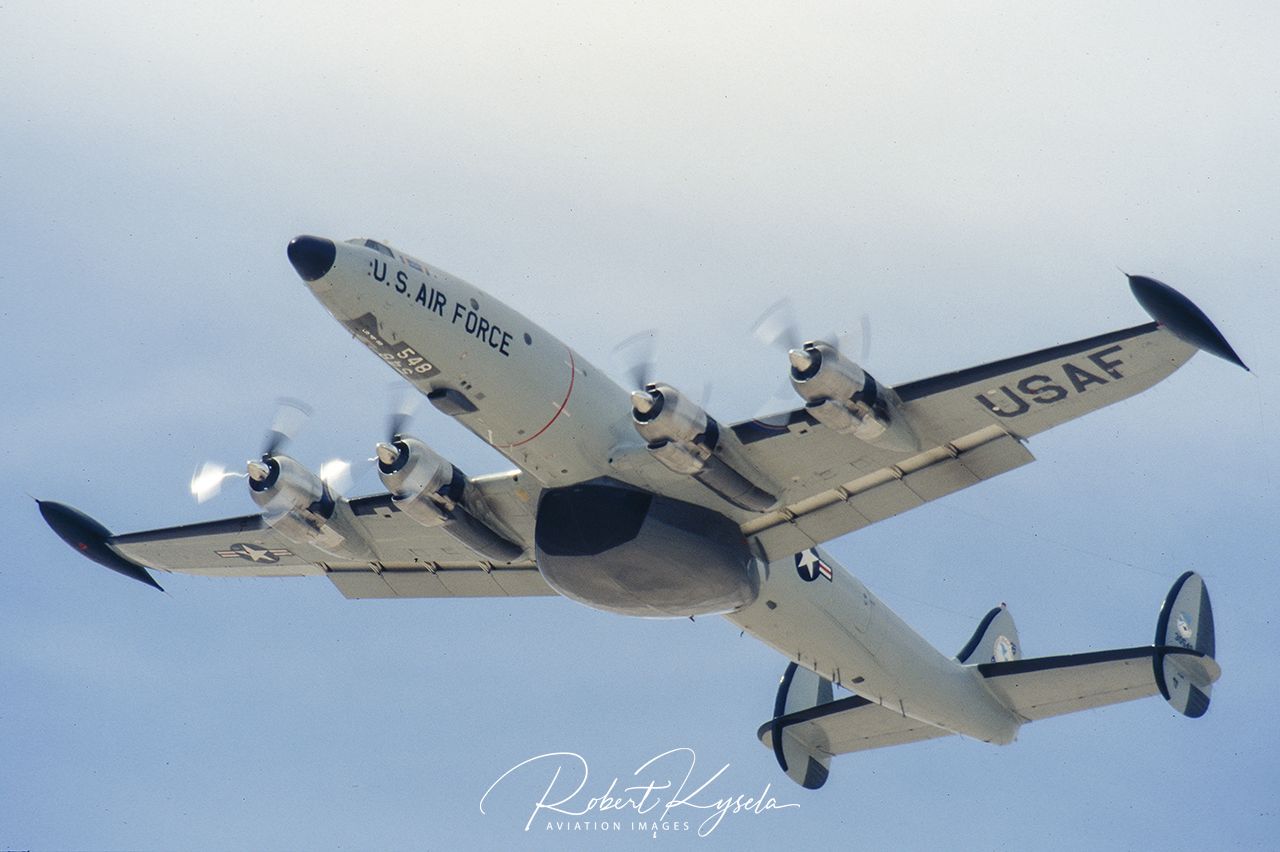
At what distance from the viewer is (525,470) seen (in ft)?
94.9

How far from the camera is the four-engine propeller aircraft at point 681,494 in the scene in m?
26.3

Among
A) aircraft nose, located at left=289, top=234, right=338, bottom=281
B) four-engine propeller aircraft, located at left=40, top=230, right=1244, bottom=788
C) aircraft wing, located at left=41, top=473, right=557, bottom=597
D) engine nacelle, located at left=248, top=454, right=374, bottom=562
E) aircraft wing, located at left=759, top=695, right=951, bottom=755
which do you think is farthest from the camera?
aircraft wing, located at left=759, top=695, right=951, bottom=755

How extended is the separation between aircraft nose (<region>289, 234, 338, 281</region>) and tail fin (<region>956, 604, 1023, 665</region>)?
65.5 feet

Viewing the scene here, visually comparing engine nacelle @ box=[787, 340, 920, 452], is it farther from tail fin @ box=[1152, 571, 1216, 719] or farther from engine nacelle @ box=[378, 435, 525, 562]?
tail fin @ box=[1152, 571, 1216, 719]

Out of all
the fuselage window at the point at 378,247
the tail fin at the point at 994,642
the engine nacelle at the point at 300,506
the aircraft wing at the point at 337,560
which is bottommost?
the tail fin at the point at 994,642

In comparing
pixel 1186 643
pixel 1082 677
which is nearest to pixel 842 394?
pixel 1082 677

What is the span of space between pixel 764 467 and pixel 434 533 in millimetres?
8169

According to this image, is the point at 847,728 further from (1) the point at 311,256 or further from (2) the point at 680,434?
(1) the point at 311,256

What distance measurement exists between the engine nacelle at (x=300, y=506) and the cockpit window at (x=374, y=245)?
6386 mm

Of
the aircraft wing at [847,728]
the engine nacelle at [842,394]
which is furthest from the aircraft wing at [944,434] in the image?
the aircraft wing at [847,728]

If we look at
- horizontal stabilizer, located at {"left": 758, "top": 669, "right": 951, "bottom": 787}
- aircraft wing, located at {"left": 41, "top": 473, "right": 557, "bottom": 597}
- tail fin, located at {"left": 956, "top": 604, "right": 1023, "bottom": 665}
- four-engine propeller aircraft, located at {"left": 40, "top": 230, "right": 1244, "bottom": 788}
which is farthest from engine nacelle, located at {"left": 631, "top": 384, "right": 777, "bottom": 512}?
tail fin, located at {"left": 956, "top": 604, "right": 1023, "bottom": 665}

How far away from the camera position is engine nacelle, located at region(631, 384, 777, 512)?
88.5 feet

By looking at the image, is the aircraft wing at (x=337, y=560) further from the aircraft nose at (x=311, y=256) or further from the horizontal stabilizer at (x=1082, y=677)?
the horizontal stabilizer at (x=1082, y=677)

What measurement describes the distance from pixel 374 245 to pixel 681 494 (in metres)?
7.36
